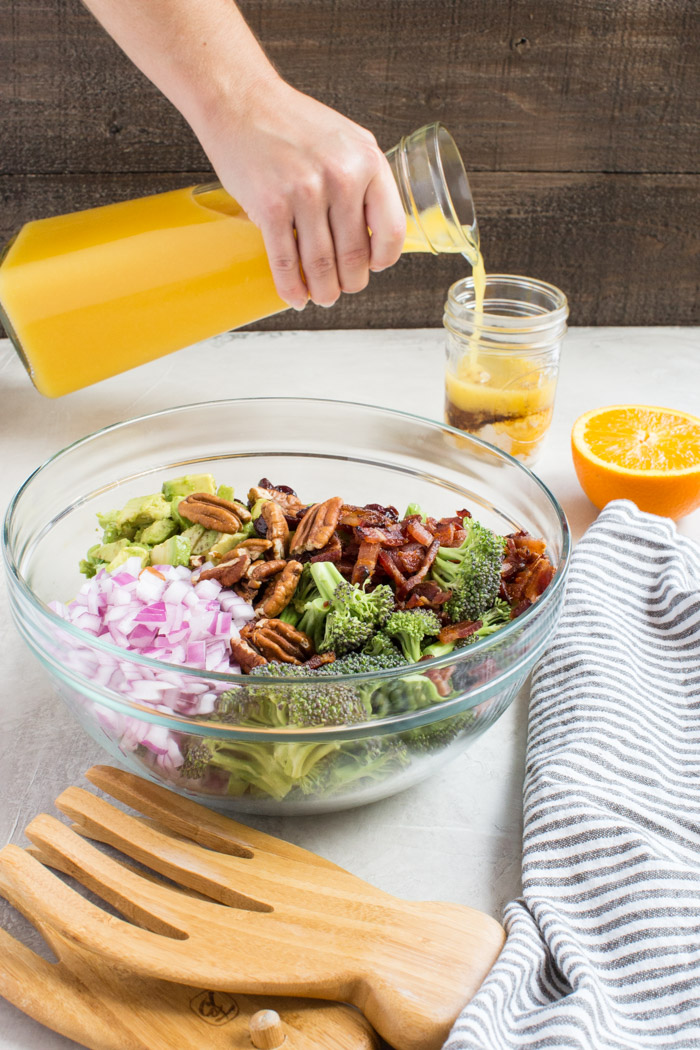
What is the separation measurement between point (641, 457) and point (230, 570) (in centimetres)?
69

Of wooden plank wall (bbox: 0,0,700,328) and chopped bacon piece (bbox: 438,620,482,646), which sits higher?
wooden plank wall (bbox: 0,0,700,328)

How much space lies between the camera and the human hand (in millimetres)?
1089

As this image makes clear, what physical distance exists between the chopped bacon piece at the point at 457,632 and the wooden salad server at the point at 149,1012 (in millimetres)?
332

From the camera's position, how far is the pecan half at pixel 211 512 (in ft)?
3.28

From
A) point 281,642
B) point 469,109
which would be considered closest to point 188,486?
point 281,642

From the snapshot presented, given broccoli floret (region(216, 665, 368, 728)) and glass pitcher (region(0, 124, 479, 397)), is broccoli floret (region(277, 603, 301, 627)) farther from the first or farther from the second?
glass pitcher (region(0, 124, 479, 397))

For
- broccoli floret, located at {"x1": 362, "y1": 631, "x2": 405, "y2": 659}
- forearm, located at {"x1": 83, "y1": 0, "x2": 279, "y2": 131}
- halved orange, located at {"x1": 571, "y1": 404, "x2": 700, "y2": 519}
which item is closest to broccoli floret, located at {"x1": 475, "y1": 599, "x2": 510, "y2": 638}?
broccoli floret, located at {"x1": 362, "y1": 631, "x2": 405, "y2": 659}

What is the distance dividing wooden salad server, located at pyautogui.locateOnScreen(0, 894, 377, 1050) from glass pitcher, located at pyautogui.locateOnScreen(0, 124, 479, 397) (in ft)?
3.16

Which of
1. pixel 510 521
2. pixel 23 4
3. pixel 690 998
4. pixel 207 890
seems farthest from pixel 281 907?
pixel 23 4

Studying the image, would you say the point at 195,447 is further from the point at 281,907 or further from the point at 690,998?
the point at 690,998

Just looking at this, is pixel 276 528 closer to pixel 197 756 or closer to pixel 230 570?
pixel 230 570

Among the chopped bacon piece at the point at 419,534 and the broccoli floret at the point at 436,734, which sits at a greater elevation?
the chopped bacon piece at the point at 419,534

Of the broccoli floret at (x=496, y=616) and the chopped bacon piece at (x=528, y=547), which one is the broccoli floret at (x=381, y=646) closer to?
the broccoli floret at (x=496, y=616)

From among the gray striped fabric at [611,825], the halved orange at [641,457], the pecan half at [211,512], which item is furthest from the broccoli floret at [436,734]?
the halved orange at [641,457]
